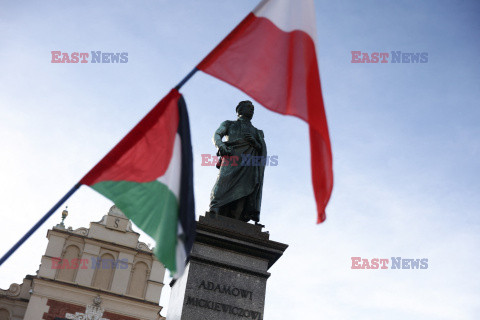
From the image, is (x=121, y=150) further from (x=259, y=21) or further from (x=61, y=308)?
(x=61, y=308)

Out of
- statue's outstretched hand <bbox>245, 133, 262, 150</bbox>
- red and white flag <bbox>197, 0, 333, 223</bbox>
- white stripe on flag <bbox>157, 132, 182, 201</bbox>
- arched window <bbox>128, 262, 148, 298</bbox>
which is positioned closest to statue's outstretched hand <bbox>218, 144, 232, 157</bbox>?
statue's outstretched hand <bbox>245, 133, 262, 150</bbox>

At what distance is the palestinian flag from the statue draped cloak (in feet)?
9.04

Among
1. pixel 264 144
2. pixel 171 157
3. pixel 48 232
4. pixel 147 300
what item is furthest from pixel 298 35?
pixel 48 232

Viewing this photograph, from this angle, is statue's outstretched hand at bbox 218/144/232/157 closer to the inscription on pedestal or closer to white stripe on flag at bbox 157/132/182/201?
the inscription on pedestal

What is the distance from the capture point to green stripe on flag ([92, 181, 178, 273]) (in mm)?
4707

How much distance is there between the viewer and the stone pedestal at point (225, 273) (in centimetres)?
657

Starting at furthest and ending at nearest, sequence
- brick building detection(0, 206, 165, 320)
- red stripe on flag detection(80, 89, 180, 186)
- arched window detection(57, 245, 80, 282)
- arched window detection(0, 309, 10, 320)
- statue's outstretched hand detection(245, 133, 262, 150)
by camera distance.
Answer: arched window detection(0, 309, 10, 320) < arched window detection(57, 245, 80, 282) < brick building detection(0, 206, 165, 320) < statue's outstretched hand detection(245, 133, 262, 150) < red stripe on flag detection(80, 89, 180, 186)

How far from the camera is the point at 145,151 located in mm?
5102

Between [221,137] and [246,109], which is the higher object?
[246,109]

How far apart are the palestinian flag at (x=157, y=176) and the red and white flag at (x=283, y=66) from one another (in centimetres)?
67

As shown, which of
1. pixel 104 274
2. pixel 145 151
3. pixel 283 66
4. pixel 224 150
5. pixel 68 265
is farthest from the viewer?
pixel 104 274

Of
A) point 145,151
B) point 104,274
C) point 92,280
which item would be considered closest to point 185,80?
point 145,151

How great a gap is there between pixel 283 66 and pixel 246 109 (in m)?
3.04

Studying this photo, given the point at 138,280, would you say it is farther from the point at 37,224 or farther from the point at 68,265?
the point at 37,224
